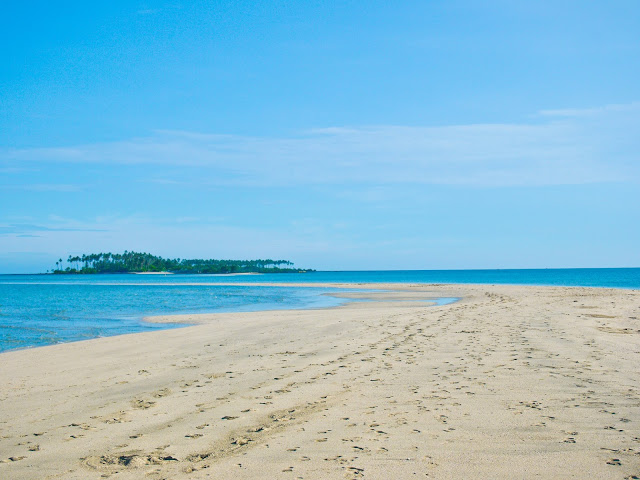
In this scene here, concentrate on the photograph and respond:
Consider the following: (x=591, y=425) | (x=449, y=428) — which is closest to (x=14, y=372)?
(x=449, y=428)

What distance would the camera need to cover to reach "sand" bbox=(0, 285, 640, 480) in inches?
231

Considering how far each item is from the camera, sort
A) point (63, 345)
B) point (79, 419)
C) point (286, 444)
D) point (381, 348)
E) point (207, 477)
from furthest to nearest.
Result: point (63, 345), point (381, 348), point (79, 419), point (286, 444), point (207, 477)

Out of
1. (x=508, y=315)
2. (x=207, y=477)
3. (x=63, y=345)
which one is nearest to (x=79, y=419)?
(x=207, y=477)

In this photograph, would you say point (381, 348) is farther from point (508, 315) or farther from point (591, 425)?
point (508, 315)

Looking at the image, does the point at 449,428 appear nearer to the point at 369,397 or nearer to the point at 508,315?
the point at 369,397

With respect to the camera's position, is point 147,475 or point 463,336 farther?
point 463,336

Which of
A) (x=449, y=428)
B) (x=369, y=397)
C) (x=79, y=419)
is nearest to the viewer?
(x=449, y=428)

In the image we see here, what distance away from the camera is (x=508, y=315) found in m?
23.4

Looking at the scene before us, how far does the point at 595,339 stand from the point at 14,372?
15.5 metres

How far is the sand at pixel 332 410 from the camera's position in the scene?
5.86 meters

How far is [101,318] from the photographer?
100 feet

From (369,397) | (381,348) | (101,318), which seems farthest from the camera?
(101,318)

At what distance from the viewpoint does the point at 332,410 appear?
26.5ft

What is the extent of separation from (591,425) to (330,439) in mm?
3544
